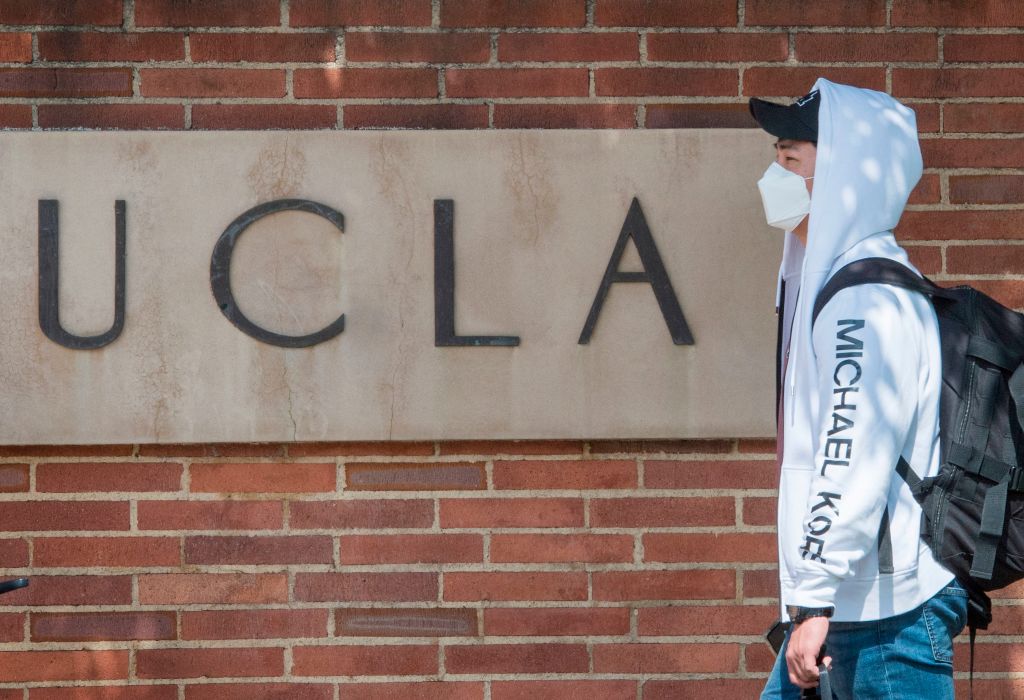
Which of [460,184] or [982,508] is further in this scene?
[460,184]

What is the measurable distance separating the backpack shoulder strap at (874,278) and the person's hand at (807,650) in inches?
23.0

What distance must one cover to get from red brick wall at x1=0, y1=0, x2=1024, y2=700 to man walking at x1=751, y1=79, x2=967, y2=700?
984mm

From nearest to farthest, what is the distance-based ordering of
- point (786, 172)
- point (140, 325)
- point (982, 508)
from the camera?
point (982, 508)
point (786, 172)
point (140, 325)

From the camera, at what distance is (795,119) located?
2307 mm

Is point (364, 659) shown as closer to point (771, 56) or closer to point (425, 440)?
point (425, 440)

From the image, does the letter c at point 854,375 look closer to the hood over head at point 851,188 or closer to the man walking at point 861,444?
the man walking at point 861,444

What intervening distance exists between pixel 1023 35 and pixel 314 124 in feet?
7.01

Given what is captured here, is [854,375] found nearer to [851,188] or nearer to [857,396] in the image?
[857,396]

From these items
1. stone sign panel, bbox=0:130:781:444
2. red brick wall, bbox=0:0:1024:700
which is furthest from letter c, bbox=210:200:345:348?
red brick wall, bbox=0:0:1024:700

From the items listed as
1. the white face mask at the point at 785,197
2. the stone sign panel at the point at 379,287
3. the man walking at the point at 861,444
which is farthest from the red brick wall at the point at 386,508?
the man walking at the point at 861,444

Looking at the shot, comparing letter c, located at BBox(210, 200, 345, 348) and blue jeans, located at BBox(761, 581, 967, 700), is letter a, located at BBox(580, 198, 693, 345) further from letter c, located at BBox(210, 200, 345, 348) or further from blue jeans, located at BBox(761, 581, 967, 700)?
blue jeans, located at BBox(761, 581, 967, 700)

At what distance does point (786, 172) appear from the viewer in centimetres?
241

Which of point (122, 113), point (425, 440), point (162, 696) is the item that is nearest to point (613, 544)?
point (425, 440)

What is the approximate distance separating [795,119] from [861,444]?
780 mm
